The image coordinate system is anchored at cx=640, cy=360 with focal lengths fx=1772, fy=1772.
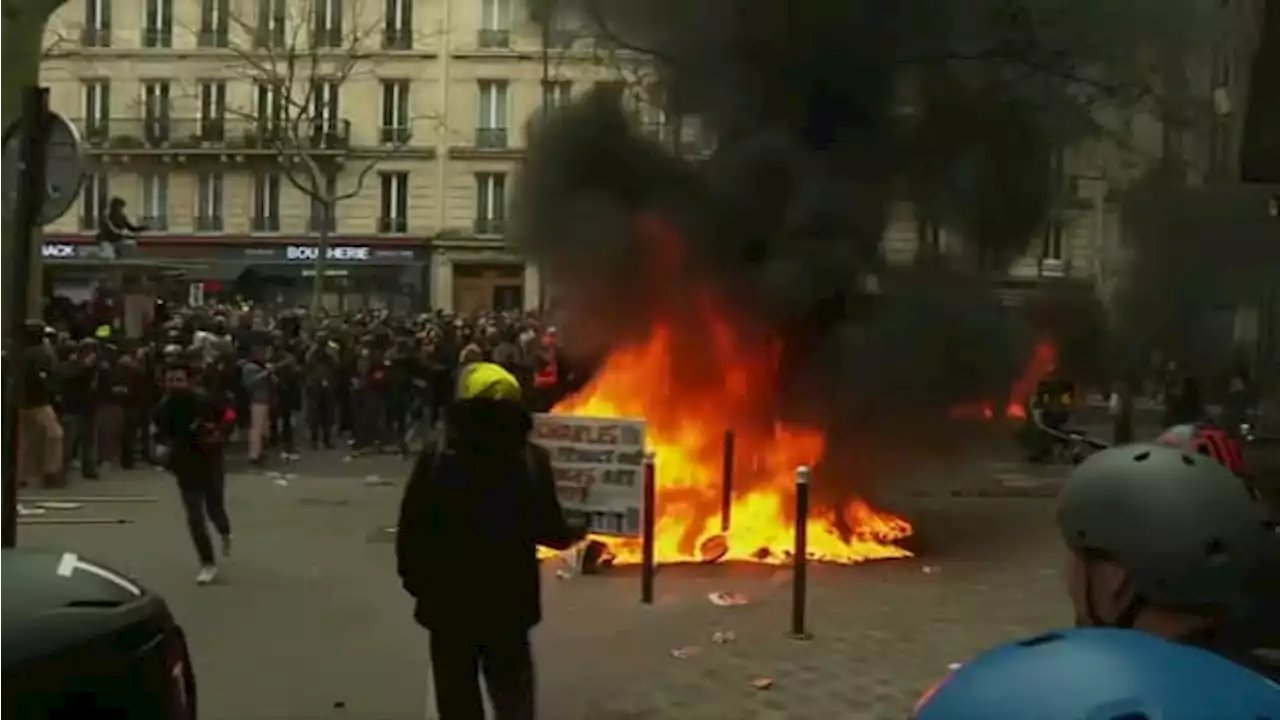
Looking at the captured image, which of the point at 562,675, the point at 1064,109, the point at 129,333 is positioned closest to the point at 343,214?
the point at 129,333

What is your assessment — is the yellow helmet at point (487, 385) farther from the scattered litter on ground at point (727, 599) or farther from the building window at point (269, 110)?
the building window at point (269, 110)

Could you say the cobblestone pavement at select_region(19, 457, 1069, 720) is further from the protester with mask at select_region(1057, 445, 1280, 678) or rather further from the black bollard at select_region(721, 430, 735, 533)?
the protester with mask at select_region(1057, 445, 1280, 678)

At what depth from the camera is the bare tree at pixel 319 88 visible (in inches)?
1772

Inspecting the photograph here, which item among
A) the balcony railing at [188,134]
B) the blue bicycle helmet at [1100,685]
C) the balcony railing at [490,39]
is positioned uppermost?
the balcony railing at [490,39]

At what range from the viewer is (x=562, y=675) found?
9.02 meters

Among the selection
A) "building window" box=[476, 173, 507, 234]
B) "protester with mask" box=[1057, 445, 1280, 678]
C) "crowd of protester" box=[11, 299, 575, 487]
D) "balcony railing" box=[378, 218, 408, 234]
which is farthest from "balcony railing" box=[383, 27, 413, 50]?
"protester with mask" box=[1057, 445, 1280, 678]

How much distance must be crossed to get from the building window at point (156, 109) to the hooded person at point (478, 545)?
160ft

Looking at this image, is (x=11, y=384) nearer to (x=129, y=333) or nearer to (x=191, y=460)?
(x=191, y=460)

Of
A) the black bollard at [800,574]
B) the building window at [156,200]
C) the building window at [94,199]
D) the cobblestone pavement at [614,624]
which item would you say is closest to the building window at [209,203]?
the building window at [156,200]

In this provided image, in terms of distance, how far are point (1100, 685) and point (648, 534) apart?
385 inches

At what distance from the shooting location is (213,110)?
5228cm

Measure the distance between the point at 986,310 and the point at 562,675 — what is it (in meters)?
6.65

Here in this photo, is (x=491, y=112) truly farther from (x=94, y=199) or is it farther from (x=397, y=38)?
(x=94, y=199)

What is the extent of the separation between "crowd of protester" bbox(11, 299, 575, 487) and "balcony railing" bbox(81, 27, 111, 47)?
26.3 m
